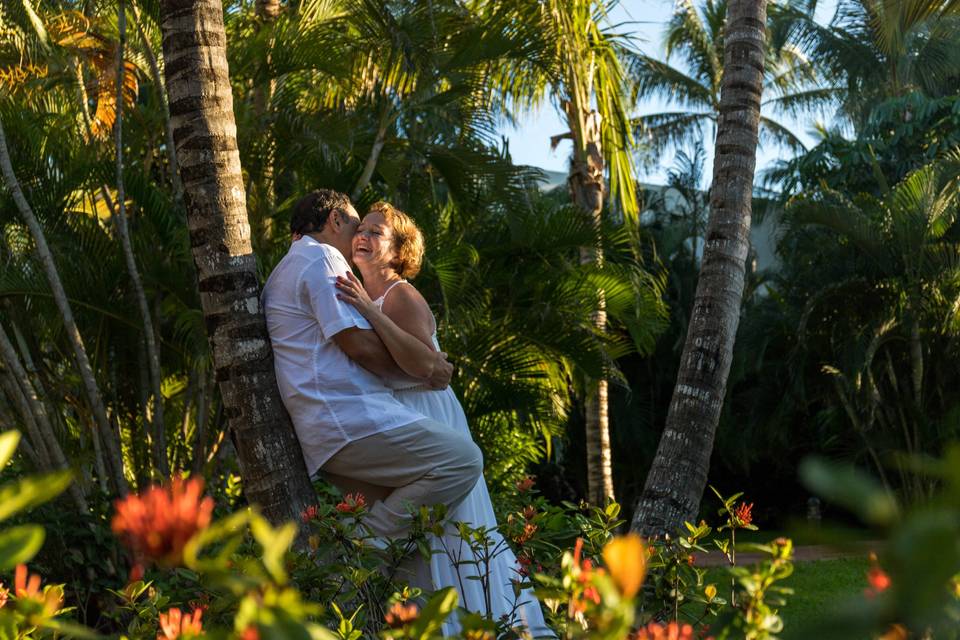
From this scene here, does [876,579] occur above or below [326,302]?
below

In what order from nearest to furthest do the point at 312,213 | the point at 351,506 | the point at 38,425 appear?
1. the point at 351,506
2. the point at 312,213
3. the point at 38,425

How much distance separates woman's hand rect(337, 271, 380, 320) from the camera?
3.27m

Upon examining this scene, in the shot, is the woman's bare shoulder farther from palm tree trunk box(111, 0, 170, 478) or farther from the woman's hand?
palm tree trunk box(111, 0, 170, 478)

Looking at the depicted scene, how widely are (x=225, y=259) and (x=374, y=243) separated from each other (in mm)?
701

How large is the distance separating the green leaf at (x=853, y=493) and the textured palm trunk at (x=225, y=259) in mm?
2520

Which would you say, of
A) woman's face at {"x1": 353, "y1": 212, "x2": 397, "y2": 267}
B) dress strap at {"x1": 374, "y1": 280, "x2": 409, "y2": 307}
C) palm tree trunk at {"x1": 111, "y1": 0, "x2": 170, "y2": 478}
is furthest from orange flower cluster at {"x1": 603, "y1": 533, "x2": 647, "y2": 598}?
palm tree trunk at {"x1": 111, "y1": 0, "x2": 170, "y2": 478}

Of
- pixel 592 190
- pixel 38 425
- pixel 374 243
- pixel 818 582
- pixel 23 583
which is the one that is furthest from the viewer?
pixel 592 190

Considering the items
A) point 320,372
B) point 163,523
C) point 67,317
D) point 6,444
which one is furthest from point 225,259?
point 67,317

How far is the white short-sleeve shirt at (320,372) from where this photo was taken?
10.5ft

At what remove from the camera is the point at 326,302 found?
3244 mm

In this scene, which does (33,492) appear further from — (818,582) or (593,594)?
(818,582)

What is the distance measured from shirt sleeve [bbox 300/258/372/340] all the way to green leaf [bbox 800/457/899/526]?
2526mm

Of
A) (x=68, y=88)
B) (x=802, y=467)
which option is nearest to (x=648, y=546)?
(x=802, y=467)

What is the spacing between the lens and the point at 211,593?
2.57 meters
